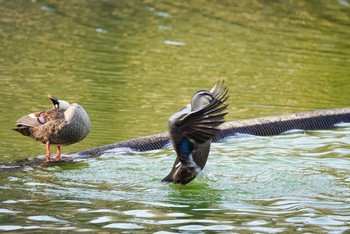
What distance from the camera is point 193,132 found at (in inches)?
279

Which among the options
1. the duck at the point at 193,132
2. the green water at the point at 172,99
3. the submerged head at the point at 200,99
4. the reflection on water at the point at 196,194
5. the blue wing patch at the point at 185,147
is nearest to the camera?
the reflection on water at the point at 196,194

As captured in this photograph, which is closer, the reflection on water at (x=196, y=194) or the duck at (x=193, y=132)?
the reflection on water at (x=196, y=194)

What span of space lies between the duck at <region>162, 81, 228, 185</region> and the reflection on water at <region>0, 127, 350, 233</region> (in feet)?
0.55

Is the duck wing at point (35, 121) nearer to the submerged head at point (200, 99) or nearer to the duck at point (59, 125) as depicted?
the duck at point (59, 125)

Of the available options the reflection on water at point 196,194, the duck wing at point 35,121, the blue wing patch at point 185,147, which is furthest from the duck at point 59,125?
the blue wing patch at point 185,147

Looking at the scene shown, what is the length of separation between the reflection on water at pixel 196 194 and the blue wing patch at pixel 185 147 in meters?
0.34

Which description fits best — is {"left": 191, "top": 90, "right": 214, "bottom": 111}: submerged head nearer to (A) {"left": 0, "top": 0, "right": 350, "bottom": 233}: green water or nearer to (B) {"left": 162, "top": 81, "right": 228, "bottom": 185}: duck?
(B) {"left": 162, "top": 81, "right": 228, "bottom": 185}: duck

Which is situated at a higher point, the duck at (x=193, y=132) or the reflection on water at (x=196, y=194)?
the duck at (x=193, y=132)

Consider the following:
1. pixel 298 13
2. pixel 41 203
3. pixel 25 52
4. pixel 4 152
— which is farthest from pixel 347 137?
pixel 298 13

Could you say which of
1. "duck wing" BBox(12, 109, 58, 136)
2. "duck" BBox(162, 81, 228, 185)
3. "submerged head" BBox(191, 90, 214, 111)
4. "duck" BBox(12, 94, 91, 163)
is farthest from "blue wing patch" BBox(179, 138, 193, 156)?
"duck wing" BBox(12, 109, 58, 136)

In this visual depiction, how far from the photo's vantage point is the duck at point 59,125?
27.7ft

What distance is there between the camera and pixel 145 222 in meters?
6.31

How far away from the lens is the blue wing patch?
7191mm

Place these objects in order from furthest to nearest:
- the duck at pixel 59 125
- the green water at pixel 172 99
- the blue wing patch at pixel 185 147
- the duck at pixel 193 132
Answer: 1. the duck at pixel 59 125
2. the blue wing patch at pixel 185 147
3. the duck at pixel 193 132
4. the green water at pixel 172 99
